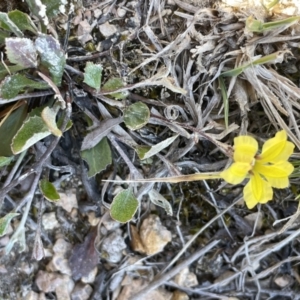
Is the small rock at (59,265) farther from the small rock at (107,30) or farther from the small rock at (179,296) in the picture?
the small rock at (107,30)

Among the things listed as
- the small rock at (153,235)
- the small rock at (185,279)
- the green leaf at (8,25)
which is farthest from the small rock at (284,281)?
the green leaf at (8,25)

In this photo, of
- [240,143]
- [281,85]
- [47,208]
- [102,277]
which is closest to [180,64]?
[281,85]

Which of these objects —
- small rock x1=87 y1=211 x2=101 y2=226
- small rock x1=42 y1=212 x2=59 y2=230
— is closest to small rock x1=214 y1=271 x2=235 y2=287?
small rock x1=87 y1=211 x2=101 y2=226

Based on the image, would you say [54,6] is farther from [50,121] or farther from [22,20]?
[50,121]

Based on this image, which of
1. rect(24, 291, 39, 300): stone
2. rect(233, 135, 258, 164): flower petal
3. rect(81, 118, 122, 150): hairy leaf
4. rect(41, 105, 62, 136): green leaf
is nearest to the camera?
rect(233, 135, 258, 164): flower petal

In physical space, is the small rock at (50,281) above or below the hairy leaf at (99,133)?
below

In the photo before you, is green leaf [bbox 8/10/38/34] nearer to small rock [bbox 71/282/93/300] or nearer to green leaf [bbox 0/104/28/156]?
green leaf [bbox 0/104/28/156]

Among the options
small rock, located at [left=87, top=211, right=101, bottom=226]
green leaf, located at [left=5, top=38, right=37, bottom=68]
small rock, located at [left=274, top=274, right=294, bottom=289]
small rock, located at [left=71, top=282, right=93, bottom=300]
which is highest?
green leaf, located at [left=5, top=38, right=37, bottom=68]
